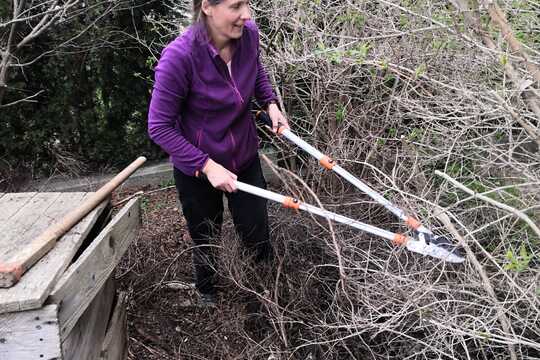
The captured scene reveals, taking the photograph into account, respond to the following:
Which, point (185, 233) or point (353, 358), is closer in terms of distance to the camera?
point (353, 358)

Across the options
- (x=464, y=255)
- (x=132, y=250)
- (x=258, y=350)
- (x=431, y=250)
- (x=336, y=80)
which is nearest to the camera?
(x=431, y=250)

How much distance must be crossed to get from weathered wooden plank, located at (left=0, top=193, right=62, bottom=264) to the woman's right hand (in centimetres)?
79

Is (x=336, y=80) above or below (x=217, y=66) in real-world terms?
below

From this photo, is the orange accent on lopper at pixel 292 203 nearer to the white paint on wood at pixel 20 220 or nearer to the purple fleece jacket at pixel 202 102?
the purple fleece jacket at pixel 202 102

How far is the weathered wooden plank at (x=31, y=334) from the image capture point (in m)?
1.65

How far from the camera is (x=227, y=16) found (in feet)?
7.54

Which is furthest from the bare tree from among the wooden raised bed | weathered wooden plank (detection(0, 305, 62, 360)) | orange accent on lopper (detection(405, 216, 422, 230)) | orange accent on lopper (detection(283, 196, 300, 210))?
orange accent on lopper (detection(405, 216, 422, 230))

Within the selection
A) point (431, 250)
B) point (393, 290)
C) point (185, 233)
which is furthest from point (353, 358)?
point (185, 233)

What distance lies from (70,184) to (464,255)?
162 inches

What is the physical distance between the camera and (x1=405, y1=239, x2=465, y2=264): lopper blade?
2229 millimetres

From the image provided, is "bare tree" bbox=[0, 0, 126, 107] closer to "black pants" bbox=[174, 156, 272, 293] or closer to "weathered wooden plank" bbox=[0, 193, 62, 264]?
"weathered wooden plank" bbox=[0, 193, 62, 264]

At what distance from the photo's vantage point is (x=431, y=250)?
7.39 ft

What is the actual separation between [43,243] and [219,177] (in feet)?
2.64

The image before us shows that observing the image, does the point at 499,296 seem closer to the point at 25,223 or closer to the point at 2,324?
the point at 2,324
